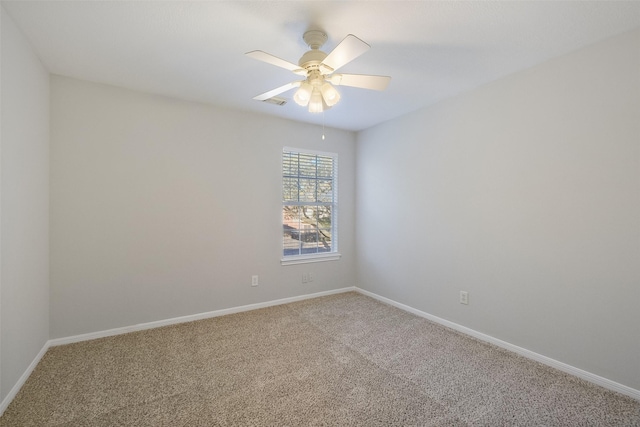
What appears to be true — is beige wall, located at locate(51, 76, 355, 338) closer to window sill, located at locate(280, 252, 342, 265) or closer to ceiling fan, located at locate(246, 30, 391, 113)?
window sill, located at locate(280, 252, 342, 265)

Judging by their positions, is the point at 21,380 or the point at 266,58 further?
the point at 21,380

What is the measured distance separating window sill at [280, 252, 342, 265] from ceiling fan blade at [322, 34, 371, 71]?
8.29 ft

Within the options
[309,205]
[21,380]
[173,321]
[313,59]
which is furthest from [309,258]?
[21,380]

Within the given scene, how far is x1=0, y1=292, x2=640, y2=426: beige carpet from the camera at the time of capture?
5.70ft

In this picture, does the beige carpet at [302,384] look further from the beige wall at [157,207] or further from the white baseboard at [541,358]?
the beige wall at [157,207]

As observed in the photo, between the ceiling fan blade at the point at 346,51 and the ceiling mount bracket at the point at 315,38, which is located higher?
the ceiling mount bracket at the point at 315,38

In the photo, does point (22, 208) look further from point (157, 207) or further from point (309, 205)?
point (309, 205)

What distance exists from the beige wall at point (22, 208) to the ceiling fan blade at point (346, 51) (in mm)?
1940

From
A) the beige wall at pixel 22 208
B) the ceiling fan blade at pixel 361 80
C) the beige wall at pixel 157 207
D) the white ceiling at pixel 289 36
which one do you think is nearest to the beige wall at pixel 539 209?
the white ceiling at pixel 289 36

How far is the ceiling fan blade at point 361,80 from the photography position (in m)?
1.93

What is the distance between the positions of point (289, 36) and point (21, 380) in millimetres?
2949

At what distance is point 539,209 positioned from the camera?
7.84 ft

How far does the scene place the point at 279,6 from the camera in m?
1.72

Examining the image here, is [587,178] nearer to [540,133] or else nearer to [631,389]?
[540,133]
